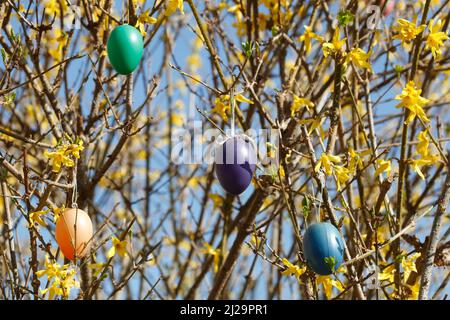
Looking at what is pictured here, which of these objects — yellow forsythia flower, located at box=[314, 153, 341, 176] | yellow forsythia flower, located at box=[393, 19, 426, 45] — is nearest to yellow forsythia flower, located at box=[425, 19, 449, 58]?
yellow forsythia flower, located at box=[393, 19, 426, 45]

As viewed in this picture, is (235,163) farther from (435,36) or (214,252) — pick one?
(214,252)

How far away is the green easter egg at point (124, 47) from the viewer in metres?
2.74

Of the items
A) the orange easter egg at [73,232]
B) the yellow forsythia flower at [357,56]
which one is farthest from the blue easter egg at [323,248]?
the orange easter egg at [73,232]

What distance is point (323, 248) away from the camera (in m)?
2.51

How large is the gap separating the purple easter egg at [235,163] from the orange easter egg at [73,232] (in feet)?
1.87

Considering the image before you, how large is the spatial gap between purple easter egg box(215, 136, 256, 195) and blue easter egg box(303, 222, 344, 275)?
348mm

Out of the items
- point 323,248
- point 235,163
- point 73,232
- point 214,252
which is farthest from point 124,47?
point 214,252

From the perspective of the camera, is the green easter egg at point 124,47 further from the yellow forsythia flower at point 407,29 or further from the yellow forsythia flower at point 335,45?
the yellow forsythia flower at point 407,29

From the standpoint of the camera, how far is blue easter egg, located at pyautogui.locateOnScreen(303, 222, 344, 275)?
2.51m

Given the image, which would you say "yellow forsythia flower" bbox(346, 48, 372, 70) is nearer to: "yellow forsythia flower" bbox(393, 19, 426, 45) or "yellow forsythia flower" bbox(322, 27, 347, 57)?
"yellow forsythia flower" bbox(322, 27, 347, 57)

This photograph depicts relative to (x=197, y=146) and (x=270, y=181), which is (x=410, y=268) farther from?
(x=197, y=146)

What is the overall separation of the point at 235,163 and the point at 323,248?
18.6 inches
